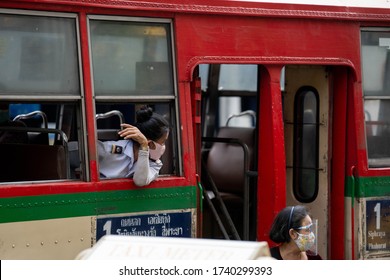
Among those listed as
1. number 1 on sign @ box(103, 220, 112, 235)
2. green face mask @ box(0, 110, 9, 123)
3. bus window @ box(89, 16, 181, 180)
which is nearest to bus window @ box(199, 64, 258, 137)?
green face mask @ box(0, 110, 9, 123)

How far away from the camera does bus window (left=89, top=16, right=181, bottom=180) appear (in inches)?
255

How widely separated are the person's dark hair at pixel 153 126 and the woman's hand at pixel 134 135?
0.11 meters

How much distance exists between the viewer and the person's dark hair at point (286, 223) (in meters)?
5.85

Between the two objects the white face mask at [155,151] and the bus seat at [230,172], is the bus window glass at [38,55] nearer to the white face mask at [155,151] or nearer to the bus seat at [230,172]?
the white face mask at [155,151]

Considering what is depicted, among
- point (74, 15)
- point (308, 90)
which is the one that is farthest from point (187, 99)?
point (308, 90)

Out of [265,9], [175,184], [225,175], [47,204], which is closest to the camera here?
[47,204]

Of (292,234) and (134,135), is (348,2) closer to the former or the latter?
(134,135)

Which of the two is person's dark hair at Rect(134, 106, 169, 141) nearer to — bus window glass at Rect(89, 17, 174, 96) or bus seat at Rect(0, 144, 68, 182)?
bus window glass at Rect(89, 17, 174, 96)

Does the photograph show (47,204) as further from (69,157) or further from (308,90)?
(308,90)

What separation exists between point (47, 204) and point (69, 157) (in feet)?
2.42

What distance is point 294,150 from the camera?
816 centimetres

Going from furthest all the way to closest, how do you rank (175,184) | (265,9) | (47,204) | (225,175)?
1. (225,175)
2. (265,9)
3. (175,184)
4. (47,204)

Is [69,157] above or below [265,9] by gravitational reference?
below

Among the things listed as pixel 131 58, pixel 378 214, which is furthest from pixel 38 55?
pixel 378 214
